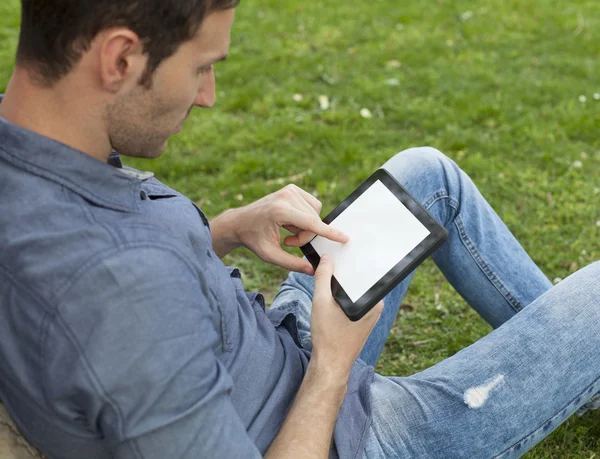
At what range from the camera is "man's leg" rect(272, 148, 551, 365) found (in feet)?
7.23

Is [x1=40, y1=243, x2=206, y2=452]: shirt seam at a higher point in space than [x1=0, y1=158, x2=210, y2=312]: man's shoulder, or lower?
lower

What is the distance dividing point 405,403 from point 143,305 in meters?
0.76

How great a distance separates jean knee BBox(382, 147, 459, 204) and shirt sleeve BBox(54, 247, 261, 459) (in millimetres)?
1065

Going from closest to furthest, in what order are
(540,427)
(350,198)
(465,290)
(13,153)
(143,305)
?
(143,305) → (13,153) → (540,427) → (350,198) → (465,290)

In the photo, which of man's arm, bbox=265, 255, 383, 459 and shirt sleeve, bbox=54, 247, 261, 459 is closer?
shirt sleeve, bbox=54, 247, 261, 459

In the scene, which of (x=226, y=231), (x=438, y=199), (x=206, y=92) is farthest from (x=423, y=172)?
(x=206, y=92)

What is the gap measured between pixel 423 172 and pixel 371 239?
51 centimetres

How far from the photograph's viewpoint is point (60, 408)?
1.28 m

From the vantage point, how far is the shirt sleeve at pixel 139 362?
48.4 inches

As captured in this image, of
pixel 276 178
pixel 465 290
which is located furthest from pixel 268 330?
Answer: pixel 276 178

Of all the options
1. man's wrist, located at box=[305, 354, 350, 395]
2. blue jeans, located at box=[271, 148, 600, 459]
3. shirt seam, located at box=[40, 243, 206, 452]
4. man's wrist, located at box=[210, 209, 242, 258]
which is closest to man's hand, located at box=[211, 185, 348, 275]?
man's wrist, located at box=[210, 209, 242, 258]

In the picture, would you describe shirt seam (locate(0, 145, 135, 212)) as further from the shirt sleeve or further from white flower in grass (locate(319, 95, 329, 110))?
white flower in grass (locate(319, 95, 329, 110))

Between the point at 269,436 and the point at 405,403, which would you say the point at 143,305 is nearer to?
the point at 269,436

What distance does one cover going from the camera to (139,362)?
4.04 ft
